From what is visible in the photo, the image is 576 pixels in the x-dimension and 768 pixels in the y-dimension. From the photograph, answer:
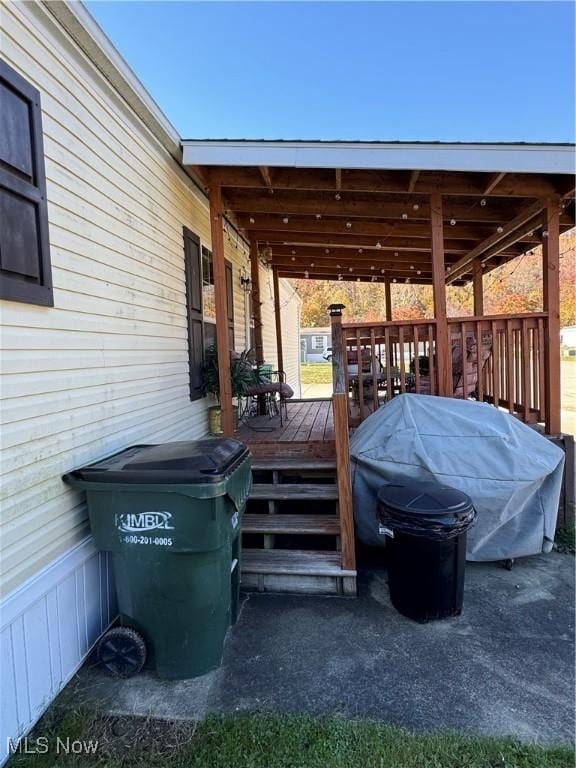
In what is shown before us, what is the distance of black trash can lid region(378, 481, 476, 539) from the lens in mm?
2508

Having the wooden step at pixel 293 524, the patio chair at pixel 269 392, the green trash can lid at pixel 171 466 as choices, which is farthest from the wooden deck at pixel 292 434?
the green trash can lid at pixel 171 466

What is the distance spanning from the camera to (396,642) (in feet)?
8.08

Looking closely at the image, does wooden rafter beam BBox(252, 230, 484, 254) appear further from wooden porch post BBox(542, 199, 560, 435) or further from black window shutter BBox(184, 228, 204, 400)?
wooden porch post BBox(542, 199, 560, 435)

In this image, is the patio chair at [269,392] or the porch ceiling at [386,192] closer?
the porch ceiling at [386,192]

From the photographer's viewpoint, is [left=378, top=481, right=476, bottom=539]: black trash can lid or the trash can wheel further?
[left=378, top=481, right=476, bottom=539]: black trash can lid

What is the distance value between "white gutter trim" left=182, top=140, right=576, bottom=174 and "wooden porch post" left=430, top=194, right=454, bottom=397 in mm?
527

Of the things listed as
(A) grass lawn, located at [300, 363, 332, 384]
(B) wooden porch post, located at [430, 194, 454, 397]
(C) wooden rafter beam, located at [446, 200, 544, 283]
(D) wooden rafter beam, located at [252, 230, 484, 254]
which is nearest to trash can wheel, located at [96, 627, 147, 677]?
(B) wooden porch post, located at [430, 194, 454, 397]

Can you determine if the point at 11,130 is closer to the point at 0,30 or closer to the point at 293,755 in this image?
the point at 0,30

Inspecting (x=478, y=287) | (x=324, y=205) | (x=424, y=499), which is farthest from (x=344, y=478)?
(x=478, y=287)

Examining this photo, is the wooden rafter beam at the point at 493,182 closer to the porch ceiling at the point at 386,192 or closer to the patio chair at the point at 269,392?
the porch ceiling at the point at 386,192

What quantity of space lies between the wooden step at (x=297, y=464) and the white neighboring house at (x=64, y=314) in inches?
34.7

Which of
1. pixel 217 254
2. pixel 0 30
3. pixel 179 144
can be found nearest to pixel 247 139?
pixel 179 144

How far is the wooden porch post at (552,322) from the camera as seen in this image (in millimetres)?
4121

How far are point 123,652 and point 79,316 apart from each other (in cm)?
182
